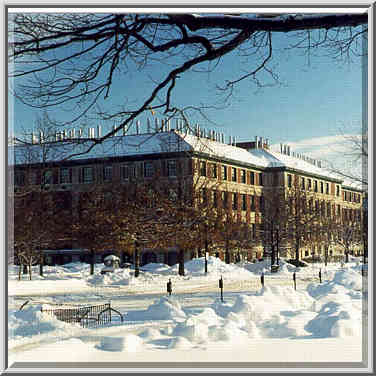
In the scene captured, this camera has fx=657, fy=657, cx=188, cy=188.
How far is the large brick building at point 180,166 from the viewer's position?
8211 mm

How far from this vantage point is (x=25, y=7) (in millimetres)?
7160

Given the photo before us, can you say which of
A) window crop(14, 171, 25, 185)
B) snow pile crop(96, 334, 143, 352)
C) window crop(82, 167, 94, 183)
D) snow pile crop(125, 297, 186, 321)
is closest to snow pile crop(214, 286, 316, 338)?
snow pile crop(125, 297, 186, 321)

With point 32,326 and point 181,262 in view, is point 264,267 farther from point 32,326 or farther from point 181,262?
point 32,326

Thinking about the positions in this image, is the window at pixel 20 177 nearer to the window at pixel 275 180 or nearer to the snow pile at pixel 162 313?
the snow pile at pixel 162 313

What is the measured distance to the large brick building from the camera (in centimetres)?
821

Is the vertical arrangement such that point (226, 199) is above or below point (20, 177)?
below

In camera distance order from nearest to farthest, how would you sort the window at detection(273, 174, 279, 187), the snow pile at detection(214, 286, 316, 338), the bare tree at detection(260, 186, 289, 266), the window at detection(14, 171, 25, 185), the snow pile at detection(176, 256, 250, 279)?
the snow pile at detection(214, 286, 316, 338)
the window at detection(14, 171, 25, 185)
the snow pile at detection(176, 256, 250, 279)
the window at detection(273, 174, 279, 187)
the bare tree at detection(260, 186, 289, 266)

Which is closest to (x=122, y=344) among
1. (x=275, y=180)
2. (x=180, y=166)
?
(x=180, y=166)

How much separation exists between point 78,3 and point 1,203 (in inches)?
90.7

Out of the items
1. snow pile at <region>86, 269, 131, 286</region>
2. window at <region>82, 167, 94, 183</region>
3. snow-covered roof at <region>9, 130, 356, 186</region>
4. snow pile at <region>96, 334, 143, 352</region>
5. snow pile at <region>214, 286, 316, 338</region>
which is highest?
snow-covered roof at <region>9, 130, 356, 186</region>

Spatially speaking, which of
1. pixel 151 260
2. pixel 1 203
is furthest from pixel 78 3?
pixel 151 260

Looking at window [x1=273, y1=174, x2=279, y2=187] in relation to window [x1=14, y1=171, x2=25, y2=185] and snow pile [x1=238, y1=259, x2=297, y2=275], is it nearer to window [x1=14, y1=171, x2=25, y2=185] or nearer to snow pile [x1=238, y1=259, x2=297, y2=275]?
snow pile [x1=238, y1=259, x2=297, y2=275]

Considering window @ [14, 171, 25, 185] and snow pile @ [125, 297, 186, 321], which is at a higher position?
window @ [14, 171, 25, 185]

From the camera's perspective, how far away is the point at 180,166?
59.0ft
